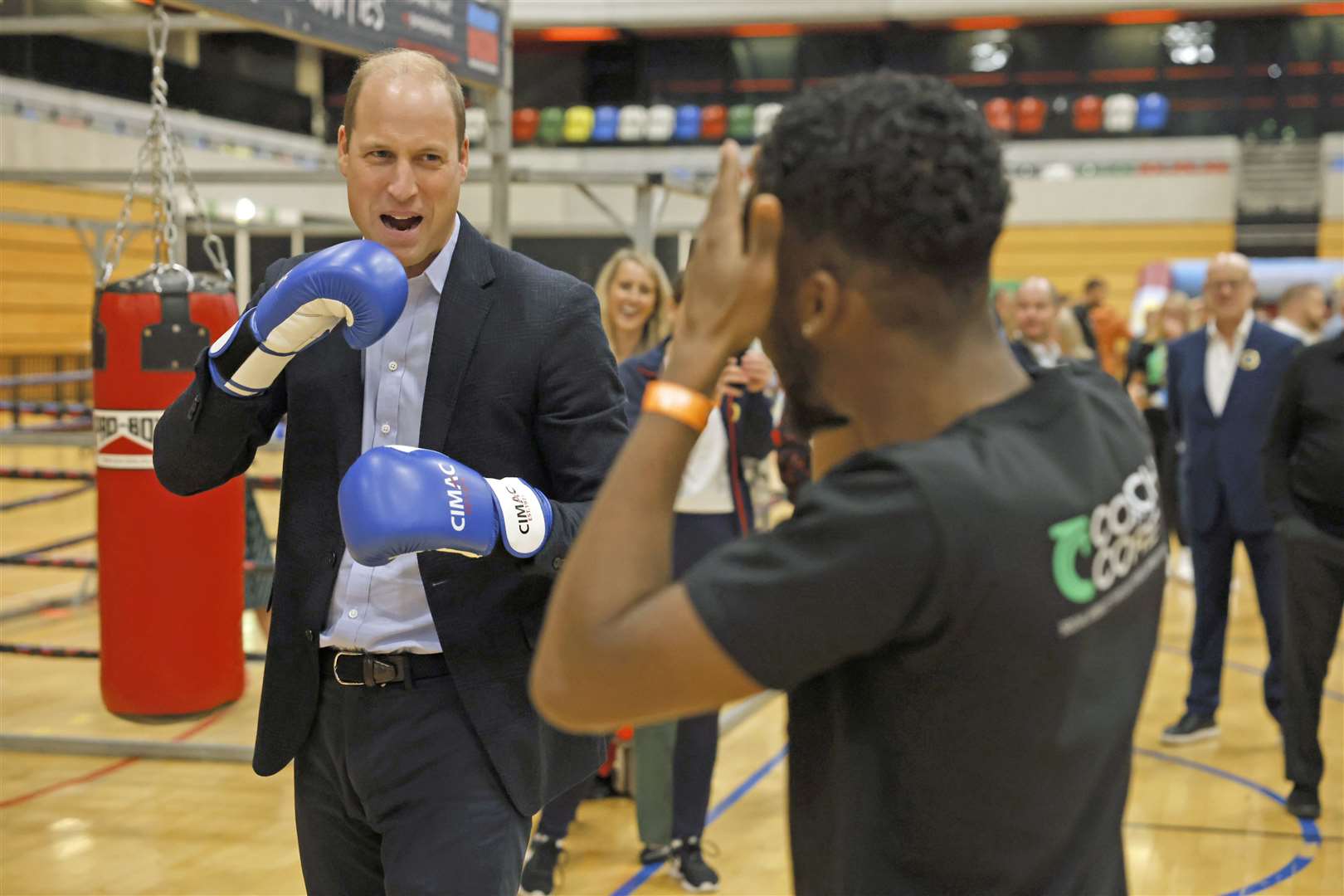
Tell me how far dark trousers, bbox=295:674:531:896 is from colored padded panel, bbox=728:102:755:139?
1656 cm

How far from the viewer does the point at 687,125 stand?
1788 centimetres

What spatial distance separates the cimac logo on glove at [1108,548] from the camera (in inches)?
38.7

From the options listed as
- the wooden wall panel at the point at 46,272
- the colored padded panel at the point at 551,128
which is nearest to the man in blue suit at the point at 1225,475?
the wooden wall panel at the point at 46,272

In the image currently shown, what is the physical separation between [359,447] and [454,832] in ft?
1.68

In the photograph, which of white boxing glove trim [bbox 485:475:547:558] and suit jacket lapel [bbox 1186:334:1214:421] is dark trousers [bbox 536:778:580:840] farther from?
suit jacket lapel [bbox 1186:334:1214:421]

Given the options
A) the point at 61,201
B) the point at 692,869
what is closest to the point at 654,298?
the point at 692,869

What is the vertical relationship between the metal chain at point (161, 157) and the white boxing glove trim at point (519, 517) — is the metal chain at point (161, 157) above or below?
above

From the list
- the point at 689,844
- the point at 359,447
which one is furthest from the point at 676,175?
the point at 359,447

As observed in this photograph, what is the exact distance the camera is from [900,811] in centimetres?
101

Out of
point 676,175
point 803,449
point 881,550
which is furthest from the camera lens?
point 676,175

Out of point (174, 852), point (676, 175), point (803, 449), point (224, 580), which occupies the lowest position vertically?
point (174, 852)

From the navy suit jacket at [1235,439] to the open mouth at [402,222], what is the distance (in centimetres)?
397

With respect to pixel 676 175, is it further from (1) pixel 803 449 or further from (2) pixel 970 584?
(2) pixel 970 584

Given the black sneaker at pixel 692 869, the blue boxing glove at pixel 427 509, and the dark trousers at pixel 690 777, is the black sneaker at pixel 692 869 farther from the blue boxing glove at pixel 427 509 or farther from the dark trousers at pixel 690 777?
the blue boxing glove at pixel 427 509
